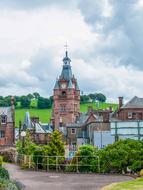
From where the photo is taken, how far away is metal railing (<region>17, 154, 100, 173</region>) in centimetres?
3794

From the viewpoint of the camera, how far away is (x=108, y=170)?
121ft

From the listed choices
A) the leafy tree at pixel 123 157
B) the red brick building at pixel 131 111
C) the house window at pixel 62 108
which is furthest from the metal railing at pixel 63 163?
the house window at pixel 62 108

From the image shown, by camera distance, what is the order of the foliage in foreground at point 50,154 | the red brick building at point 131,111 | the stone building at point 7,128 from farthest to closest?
the red brick building at point 131,111
the stone building at point 7,128
the foliage in foreground at point 50,154

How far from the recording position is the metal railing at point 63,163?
124ft

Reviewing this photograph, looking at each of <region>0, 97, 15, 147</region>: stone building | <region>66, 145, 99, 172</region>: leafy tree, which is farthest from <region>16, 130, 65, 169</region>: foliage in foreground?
<region>0, 97, 15, 147</region>: stone building

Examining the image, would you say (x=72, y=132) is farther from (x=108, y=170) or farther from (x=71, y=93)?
(x=108, y=170)

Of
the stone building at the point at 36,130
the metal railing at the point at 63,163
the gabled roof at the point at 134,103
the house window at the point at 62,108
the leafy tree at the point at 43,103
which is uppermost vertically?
the leafy tree at the point at 43,103

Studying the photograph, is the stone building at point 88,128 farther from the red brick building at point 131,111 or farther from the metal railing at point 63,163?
the metal railing at point 63,163

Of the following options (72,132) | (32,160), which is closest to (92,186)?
(32,160)

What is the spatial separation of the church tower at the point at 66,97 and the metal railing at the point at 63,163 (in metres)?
76.7

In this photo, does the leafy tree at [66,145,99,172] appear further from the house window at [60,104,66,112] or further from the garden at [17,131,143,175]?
the house window at [60,104,66,112]

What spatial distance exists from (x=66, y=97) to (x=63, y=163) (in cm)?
8261

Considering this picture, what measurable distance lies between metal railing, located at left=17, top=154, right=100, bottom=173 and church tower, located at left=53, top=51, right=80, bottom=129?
7672cm

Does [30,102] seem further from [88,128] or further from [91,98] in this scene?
[88,128]
